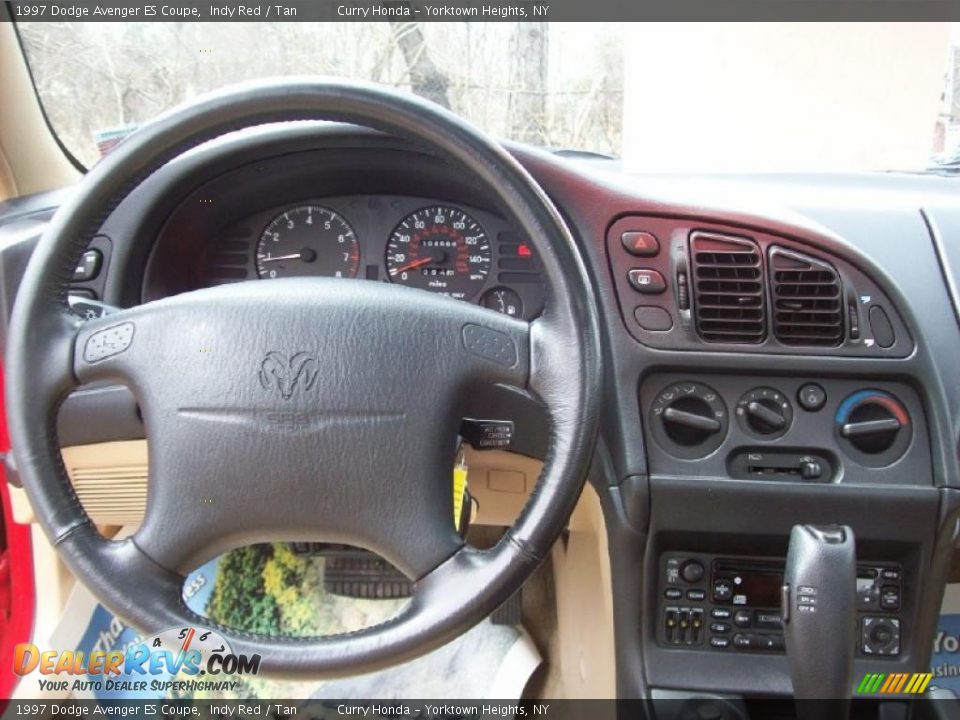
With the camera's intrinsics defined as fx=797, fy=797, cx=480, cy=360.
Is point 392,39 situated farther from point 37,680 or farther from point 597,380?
point 37,680

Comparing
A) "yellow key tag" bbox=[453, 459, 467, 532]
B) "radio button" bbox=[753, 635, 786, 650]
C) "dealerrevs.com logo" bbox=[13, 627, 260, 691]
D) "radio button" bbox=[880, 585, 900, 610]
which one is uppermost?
"yellow key tag" bbox=[453, 459, 467, 532]

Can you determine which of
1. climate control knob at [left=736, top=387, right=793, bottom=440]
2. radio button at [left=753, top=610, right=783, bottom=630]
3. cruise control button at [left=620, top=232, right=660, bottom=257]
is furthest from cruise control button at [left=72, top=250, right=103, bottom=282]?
radio button at [left=753, top=610, right=783, bottom=630]

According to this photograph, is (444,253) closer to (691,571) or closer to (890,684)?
(691,571)

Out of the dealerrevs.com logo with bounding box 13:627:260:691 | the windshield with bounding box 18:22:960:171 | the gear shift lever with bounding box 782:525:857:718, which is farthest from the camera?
the dealerrevs.com logo with bounding box 13:627:260:691

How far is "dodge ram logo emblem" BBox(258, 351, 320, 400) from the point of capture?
3.10 ft

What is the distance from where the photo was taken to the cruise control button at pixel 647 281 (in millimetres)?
1258

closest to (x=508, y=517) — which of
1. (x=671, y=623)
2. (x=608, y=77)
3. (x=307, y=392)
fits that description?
(x=671, y=623)

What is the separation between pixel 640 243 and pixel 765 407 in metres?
0.33

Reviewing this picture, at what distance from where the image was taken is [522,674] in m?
2.01

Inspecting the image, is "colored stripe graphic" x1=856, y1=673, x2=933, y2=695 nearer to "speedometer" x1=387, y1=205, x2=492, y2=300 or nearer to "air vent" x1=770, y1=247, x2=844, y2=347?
"air vent" x1=770, y1=247, x2=844, y2=347
